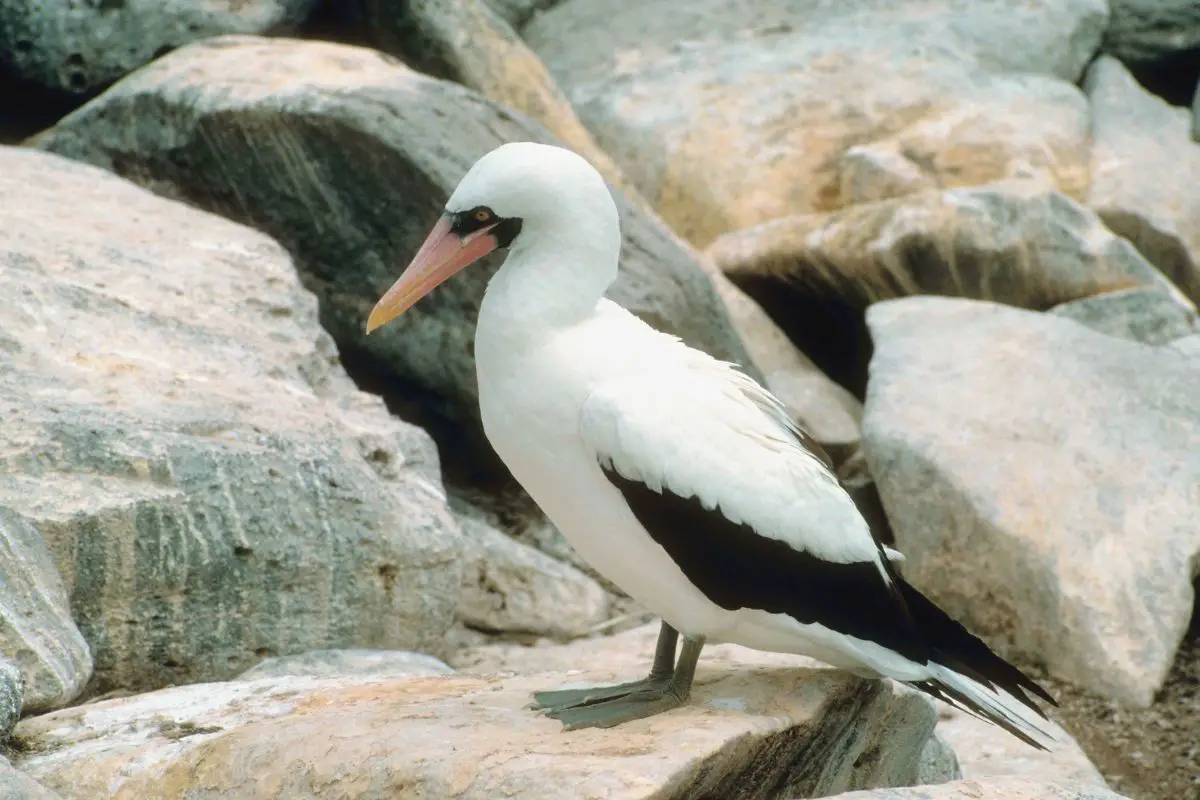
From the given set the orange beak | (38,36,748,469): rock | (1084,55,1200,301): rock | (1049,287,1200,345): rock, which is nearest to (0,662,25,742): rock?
the orange beak


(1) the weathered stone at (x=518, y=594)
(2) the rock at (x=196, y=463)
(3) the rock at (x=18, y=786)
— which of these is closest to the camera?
(3) the rock at (x=18, y=786)

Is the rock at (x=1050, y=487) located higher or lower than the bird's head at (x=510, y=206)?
lower

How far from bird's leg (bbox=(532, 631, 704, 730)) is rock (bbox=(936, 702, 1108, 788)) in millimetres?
1546

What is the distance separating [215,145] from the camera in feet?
22.3

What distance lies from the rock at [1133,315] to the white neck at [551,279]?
4.98 metres

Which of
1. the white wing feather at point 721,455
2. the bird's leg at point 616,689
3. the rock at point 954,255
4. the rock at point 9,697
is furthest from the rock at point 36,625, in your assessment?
the rock at point 954,255

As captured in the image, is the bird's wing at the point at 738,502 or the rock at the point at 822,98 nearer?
the bird's wing at the point at 738,502

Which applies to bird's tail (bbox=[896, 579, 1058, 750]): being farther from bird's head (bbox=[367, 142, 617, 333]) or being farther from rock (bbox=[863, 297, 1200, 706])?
rock (bbox=[863, 297, 1200, 706])

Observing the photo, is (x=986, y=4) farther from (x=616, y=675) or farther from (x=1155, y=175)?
(x=616, y=675)

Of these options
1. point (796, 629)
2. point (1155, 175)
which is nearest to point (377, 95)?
point (796, 629)

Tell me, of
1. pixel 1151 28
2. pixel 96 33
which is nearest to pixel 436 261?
pixel 96 33

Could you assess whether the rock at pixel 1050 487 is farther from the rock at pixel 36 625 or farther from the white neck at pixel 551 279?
the rock at pixel 36 625

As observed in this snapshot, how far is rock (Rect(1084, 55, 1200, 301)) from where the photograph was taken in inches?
373

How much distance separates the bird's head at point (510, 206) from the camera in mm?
3801
